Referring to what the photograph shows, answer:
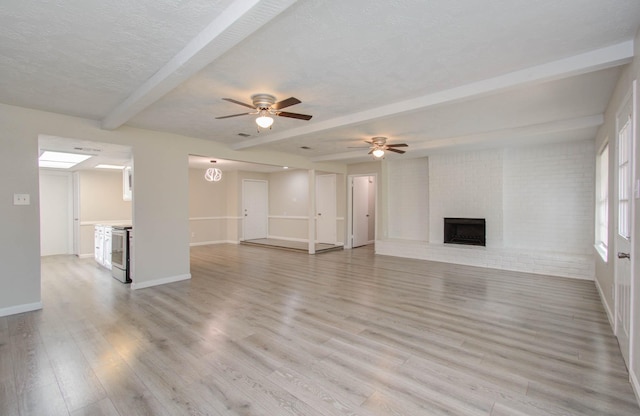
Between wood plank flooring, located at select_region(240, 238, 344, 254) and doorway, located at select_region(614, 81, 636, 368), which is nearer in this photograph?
doorway, located at select_region(614, 81, 636, 368)

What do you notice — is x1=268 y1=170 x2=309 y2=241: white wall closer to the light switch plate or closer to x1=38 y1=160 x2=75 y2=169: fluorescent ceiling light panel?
x1=38 y1=160 x2=75 y2=169: fluorescent ceiling light panel

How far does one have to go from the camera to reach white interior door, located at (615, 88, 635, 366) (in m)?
2.33

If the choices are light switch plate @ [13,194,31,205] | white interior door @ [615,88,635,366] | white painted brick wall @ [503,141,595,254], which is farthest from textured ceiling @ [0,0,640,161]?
white painted brick wall @ [503,141,595,254]

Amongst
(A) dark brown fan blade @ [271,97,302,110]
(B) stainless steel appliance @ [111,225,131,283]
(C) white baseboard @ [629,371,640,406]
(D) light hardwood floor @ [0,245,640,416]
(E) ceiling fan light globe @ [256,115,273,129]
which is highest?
(A) dark brown fan blade @ [271,97,302,110]

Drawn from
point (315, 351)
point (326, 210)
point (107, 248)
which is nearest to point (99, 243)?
point (107, 248)

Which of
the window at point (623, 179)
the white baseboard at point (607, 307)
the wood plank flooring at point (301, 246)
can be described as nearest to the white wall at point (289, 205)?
the wood plank flooring at point (301, 246)

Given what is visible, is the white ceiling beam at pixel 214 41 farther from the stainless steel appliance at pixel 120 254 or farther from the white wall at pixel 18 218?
the stainless steel appliance at pixel 120 254

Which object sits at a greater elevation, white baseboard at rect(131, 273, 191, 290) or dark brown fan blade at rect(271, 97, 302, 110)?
dark brown fan blade at rect(271, 97, 302, 110)

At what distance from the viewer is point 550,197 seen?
586 cm

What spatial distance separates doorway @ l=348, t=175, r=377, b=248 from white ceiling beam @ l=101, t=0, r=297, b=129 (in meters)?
6.53

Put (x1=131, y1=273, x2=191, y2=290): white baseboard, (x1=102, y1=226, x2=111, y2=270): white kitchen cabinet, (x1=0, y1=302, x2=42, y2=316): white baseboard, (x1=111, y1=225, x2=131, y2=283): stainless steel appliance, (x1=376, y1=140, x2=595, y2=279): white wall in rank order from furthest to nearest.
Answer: (x1=102, y1=226, x2=111, y2=270): white kitchen cabinet → (x1=376, y1=140, x2=595, y2=279): white wall → (x1=111, y1=225, x2=131, y2=283): stainless steel appliance → (x1=131, y1=273, x2=191, y2=290): white baseboard → (x1=0, y1=302, x2=42, y2=316): white baseboard

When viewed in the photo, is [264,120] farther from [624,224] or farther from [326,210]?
[326,210]

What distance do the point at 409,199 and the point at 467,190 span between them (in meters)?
1.53

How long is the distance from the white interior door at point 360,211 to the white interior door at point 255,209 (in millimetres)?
3455
